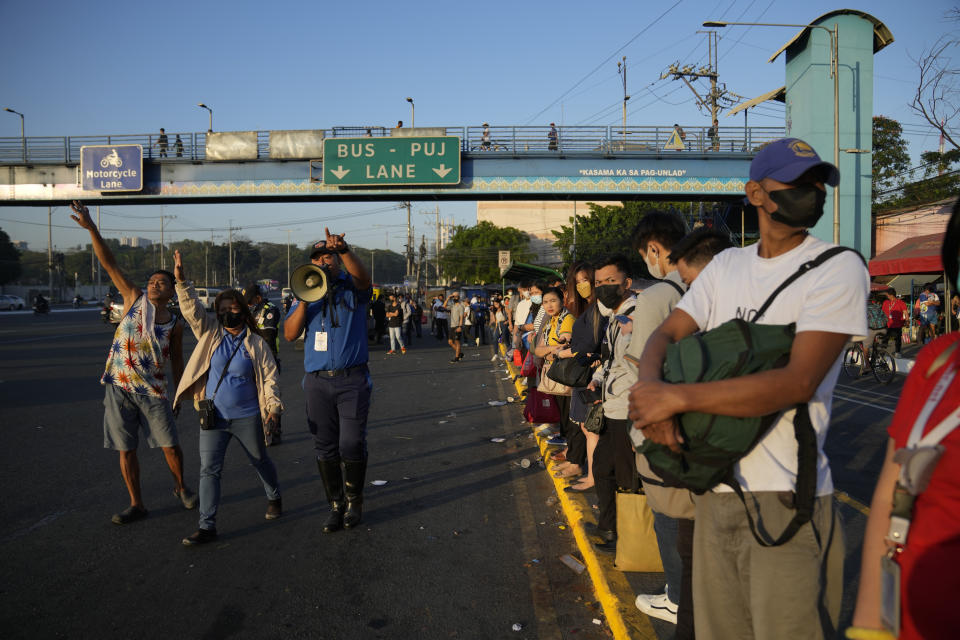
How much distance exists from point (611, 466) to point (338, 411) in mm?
2168

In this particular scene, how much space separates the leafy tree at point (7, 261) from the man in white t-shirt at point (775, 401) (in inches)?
3467

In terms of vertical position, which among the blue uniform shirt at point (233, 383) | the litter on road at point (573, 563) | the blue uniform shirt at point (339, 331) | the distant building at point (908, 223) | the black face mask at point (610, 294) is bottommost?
the litter on road at point (573, 563)

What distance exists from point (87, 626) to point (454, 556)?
2232 mm

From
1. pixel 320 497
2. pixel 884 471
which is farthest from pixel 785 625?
pixel 320 497

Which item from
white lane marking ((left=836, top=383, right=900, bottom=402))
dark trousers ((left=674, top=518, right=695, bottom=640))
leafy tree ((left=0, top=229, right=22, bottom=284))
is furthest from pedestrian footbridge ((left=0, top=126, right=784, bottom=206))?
leafy tree ((left=0, top=229, right=22, bottom=284))

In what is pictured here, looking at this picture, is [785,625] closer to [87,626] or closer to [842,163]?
[87,626]

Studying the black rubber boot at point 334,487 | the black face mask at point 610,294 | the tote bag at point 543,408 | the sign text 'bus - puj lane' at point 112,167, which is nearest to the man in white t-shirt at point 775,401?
the black face mask at point 610,294

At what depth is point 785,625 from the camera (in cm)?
196

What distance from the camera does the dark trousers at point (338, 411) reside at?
5.10 metres

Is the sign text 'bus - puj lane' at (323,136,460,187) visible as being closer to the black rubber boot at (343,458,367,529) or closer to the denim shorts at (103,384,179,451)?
the denim shorts at (103,384,179,451)

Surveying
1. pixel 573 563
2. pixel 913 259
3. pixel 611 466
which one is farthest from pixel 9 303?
pixel 611 466

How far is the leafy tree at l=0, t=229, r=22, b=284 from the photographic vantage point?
73438 millimetres

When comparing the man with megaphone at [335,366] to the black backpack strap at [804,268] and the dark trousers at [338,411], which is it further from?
the black backpack strap at [804,268]

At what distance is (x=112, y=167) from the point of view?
23.5 m
